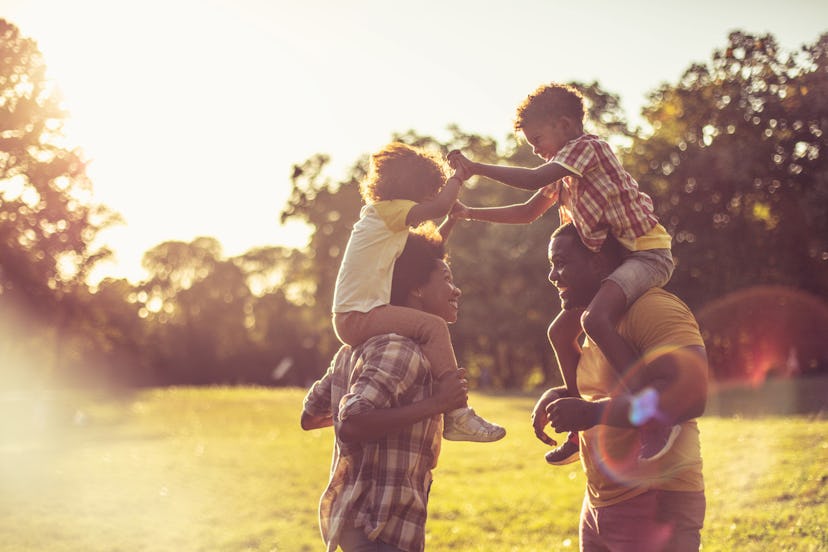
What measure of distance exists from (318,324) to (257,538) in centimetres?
5182

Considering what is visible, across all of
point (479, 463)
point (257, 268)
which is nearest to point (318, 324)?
point (257, 268)

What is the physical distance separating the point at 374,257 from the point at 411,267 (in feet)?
0.54

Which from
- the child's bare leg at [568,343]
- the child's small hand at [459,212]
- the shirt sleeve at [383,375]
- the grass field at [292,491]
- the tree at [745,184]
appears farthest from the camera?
the tree at [745,184]

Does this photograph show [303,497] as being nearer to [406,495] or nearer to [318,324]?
[406,495]

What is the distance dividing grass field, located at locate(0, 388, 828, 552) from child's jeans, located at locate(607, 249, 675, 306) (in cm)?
572

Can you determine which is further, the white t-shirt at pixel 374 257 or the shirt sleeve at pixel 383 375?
the white t-shirt at pixel 374 257

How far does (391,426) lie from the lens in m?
3.10

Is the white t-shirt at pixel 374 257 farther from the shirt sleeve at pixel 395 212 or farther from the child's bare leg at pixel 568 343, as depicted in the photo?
the child's bare leg at pixel 568 343

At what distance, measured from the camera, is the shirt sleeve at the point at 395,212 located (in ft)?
11.1

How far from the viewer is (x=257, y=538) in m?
10.2

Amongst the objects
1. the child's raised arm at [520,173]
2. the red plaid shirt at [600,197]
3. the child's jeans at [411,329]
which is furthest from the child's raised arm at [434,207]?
the red plaid shirt at [600,197]

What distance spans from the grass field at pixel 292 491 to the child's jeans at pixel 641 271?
5.72m

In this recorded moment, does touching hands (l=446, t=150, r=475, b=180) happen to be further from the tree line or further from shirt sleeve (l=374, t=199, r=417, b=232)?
the tree line

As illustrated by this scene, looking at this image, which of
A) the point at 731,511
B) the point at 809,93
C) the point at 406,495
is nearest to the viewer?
the point at 406,495
